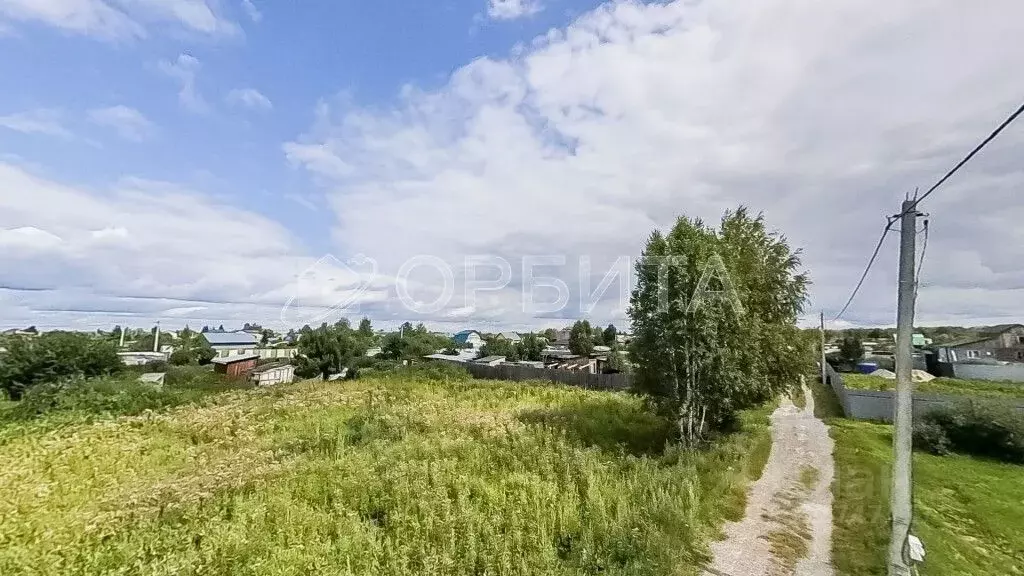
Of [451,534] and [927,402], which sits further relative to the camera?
[927,402]

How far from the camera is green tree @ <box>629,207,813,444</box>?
14016 mm

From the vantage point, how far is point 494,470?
38.3ft

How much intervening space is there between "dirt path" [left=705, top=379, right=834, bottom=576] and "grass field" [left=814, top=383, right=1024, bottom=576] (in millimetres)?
287

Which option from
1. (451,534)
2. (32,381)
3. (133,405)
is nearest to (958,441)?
(451,534)

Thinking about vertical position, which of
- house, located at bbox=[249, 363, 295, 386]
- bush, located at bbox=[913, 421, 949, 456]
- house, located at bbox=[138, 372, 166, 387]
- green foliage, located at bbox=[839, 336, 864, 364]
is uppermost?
green foliage, located at bbox=[839, 336, 864, 364]

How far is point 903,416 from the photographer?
571 cm

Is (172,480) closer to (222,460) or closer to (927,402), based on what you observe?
(222,460)

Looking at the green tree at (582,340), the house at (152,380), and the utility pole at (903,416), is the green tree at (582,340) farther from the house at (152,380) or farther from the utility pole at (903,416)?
the utility pole at (903,416)

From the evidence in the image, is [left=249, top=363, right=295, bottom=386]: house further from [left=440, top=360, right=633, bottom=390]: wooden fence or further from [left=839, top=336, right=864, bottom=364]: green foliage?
[left=839, top=336, right=864, bottom=364]: green foliage

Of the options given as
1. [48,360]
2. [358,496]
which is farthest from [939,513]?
[48,360]

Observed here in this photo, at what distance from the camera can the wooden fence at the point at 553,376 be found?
30562mm

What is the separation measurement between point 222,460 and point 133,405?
11.2m

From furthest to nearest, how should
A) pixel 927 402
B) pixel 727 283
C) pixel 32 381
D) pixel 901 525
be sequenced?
pixel 32 381 → pixel 927 402 → pixel 727 283 → pixel 901 525

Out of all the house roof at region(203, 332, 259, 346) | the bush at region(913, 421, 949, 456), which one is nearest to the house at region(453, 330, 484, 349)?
the house roof at region(203, 332, 259, 346)
